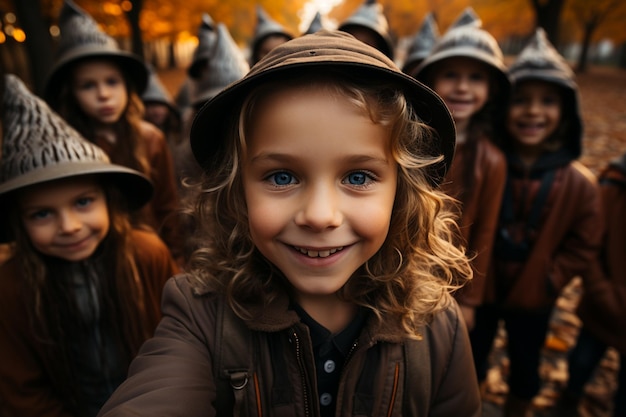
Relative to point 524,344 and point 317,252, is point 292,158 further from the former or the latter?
point 524,344

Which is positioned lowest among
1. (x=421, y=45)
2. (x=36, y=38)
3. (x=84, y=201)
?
(x=84, y=201)

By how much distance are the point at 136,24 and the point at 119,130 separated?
10.7 meters

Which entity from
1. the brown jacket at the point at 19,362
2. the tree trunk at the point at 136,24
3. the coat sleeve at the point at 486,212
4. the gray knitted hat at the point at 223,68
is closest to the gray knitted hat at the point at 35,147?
the brown jacket at the point at 19,362

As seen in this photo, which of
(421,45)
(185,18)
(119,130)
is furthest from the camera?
(185,18)

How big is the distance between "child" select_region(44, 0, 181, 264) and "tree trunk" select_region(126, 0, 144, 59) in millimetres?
9727

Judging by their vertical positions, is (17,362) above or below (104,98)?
below

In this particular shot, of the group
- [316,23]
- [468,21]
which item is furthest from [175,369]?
[316,23]

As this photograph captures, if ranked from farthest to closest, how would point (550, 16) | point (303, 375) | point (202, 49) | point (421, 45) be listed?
point (550, 16) < point (202, 49) < point (421, 45) < point (303, 375)

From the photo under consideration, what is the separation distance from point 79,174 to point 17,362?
0.96m

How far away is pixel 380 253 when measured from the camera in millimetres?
1507

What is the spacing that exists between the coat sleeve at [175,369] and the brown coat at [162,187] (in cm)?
195

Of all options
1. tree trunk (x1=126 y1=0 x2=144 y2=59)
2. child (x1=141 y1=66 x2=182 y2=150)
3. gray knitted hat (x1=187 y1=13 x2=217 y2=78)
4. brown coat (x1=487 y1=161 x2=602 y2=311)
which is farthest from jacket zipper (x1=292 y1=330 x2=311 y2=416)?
tree trunk (x1=126 y1=0 x2=144 y2=59)

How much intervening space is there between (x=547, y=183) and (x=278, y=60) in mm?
2181

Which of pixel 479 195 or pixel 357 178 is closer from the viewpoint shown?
pixel 357 178
